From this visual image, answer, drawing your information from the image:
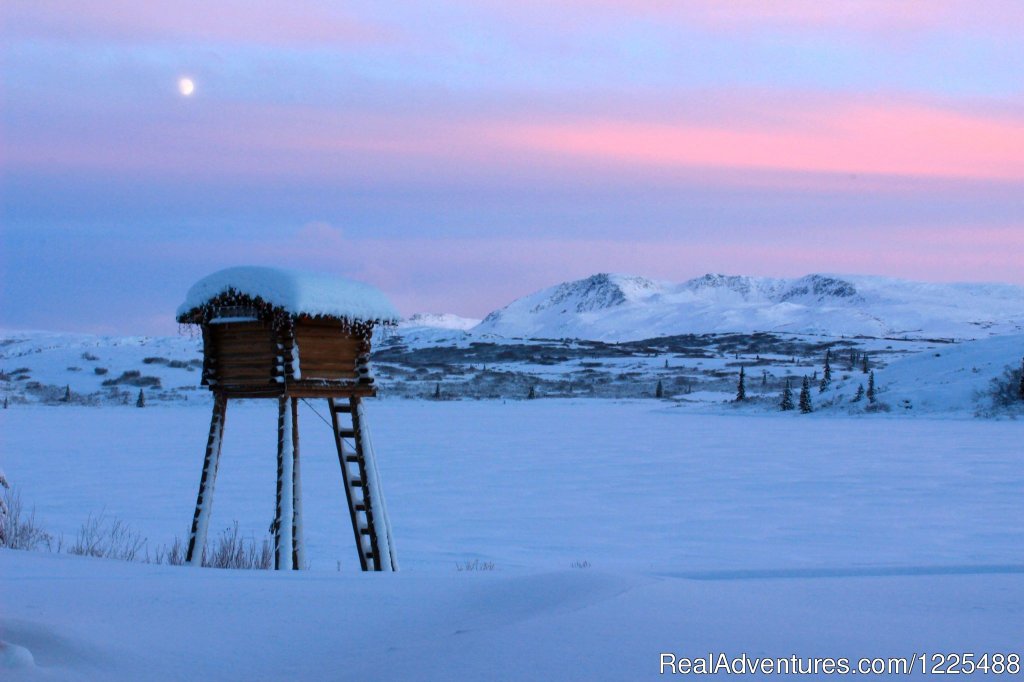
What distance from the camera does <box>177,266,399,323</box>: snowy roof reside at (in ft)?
31.9

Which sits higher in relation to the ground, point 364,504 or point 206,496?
point 206,496

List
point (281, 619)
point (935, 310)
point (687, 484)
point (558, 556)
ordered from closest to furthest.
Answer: point (281, 619) < point (558, 556) < point (687, 484) < point (935, 310)

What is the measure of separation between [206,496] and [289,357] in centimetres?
154

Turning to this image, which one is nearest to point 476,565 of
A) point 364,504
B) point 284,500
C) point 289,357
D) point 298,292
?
point 364,504

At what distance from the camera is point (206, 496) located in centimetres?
1001

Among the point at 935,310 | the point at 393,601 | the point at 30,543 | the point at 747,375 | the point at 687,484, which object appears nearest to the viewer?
the point at 393,601

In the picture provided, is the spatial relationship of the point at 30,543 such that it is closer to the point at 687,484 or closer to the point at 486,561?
the point at 486,561

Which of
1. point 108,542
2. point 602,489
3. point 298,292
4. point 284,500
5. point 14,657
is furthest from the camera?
point 602,489

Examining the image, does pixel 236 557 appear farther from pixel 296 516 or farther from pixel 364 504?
pixel 364 504

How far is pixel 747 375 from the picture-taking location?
5878 cm

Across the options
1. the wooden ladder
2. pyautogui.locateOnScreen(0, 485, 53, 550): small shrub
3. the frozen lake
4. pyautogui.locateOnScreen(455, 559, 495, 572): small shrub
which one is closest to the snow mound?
pyautogui.locateOnScreen(455, 559, 495, 572): small shrub

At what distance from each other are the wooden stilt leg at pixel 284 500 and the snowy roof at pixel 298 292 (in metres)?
0.94

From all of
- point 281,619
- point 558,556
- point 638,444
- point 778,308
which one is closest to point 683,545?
point 558,556

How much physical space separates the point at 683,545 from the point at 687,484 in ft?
17.7
